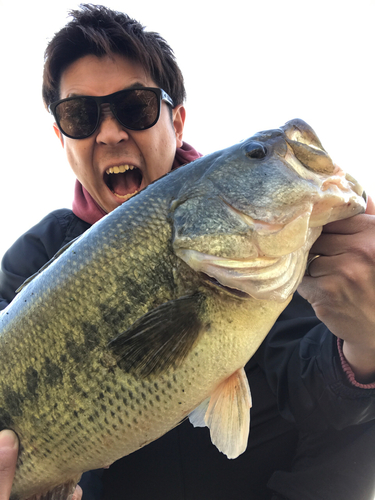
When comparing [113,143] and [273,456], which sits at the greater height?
[113,143]

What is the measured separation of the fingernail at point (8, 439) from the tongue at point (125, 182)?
1.48m

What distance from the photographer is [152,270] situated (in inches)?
42.1

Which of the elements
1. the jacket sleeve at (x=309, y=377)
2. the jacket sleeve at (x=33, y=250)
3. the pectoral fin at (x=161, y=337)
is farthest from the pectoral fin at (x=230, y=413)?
the jacket sleeve at (x=33, y=250)

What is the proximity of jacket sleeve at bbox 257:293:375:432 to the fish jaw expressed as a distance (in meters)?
0.59

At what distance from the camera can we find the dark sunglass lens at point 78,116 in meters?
2.02

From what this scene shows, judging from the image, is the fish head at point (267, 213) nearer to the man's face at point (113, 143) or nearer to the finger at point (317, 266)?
the finger at point (317, 266)

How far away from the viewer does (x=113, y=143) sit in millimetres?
2062

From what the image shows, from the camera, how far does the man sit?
55.1 inches

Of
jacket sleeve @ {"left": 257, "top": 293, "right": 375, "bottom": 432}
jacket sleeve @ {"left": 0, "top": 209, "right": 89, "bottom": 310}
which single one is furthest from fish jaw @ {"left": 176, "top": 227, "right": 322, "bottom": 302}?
jacket sleeve @ {"left": 0, "top": 209, "right": 89, "bottom": 310}

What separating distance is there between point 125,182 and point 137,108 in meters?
0.48

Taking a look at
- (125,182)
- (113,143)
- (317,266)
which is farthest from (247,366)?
(113,143)

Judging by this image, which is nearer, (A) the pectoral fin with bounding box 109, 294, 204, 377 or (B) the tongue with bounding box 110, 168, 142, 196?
(A) the pectoral fin with bounding box 109, 294, 204, 377

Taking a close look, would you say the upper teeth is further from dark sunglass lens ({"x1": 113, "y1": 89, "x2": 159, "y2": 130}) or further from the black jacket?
the black jacket

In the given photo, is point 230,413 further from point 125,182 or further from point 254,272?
point 125,182
